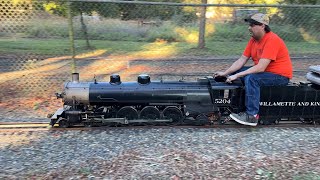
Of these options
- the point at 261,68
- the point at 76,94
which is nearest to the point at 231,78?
the point at 261,68

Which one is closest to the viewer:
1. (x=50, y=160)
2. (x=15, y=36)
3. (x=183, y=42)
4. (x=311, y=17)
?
(x=50, y=160)

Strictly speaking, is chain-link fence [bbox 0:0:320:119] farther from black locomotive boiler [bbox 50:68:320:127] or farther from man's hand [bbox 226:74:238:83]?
man's hand [bbox 226:74:238:83]

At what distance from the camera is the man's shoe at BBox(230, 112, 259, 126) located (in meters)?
6.72

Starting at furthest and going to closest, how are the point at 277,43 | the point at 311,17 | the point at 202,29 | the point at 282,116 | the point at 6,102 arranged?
the point at 202,29 → the point at 311,17 → the point at 6,102 → the point at 282,116 → the point at 277,43

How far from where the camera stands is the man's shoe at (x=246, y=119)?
6.72 m

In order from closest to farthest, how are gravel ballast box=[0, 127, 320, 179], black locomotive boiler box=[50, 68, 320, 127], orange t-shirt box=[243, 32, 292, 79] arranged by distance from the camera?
gravel ballast box=[0, 127, 320, 179] < orange t-shirt box=[243, 32, 292, 79] < black locomotive boiler box=[50, 68, 320, 127]

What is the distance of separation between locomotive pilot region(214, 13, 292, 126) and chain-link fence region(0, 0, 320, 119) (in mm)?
2092

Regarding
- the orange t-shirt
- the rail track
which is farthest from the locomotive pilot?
the rail track

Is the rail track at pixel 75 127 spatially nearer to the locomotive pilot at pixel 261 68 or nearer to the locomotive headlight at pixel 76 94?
the locomotive pilot at pixel 261 68

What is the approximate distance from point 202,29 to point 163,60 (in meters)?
2.29

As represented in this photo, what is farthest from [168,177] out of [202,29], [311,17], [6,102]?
[311,17]

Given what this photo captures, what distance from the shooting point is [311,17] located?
11.8 meters

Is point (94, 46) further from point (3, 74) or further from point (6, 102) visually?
point (6, 102)

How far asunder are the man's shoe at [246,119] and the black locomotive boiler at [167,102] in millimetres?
223
